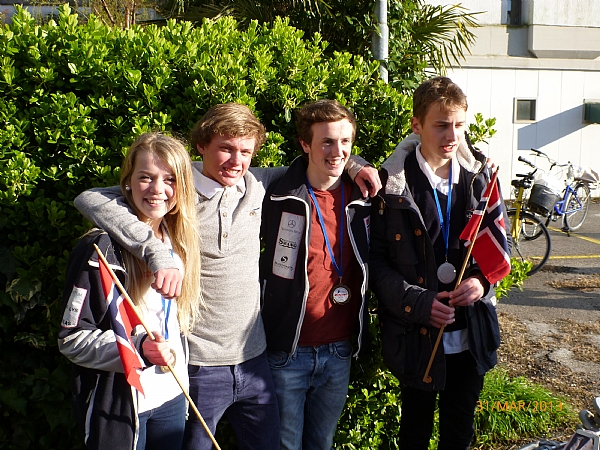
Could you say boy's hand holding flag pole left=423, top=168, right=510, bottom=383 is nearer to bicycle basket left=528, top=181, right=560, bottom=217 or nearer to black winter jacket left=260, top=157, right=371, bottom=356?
black winter jacket left=260, top=157, right=371, bottom=356

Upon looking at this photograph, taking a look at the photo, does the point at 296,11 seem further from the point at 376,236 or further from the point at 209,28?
the point at 376,236

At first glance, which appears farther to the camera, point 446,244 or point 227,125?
point 446,244

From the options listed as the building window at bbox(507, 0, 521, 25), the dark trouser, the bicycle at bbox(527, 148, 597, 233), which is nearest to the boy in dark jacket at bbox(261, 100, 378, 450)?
the dark trouser

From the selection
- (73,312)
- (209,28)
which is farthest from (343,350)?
(209,28)

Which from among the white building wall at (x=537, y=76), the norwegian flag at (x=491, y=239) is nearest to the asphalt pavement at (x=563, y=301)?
the norwegian flag at (x=491, y=239)

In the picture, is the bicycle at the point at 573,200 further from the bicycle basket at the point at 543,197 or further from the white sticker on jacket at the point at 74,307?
the white sticker on jacket at the point at 74,307

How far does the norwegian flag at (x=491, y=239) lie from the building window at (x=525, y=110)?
13.6 m

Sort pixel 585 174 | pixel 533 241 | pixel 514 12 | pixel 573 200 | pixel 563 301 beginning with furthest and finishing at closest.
Answer: 1. pixel 514 12
2. pixel 585 174
3. pixel 573 200
4. pixel 533 241
5. pixel 563 301

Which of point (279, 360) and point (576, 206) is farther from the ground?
point (279, 360)

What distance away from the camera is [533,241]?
9141 millimetres

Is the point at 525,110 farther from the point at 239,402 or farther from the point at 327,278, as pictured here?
the point at 239,402

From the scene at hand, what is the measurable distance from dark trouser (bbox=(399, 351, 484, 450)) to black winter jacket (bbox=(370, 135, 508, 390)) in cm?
11

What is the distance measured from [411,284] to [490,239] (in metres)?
0.43

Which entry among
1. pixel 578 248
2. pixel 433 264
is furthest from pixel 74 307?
pixel 578 248
